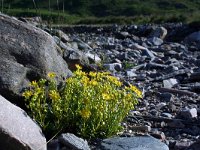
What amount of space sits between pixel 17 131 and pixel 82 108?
97 cm

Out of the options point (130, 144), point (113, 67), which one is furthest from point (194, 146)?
point (113, 67)

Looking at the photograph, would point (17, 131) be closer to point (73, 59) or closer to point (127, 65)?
point (73, 59)

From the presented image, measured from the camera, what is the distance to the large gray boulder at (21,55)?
5.90m

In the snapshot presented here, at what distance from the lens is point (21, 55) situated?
6180 millimetres

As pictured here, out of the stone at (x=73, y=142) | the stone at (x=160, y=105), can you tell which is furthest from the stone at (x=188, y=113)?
the stone at (x=73, y=142)

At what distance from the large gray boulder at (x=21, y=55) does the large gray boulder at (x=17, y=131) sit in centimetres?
81

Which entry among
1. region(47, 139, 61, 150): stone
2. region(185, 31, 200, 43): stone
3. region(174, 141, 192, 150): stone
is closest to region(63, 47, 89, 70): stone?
region(174, 141, 192, 150): stone

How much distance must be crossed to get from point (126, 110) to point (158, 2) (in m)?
106

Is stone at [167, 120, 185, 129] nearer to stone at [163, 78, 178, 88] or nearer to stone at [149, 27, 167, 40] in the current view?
stone at [163, 78, 178, 88]

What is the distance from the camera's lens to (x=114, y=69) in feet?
40.6

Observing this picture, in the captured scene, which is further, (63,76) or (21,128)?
(63,76)

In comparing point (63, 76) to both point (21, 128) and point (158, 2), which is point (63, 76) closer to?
point (21, 128)

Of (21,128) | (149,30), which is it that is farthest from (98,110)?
(149,30)

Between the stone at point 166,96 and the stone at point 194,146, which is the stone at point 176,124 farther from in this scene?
the stone at point 166,96
